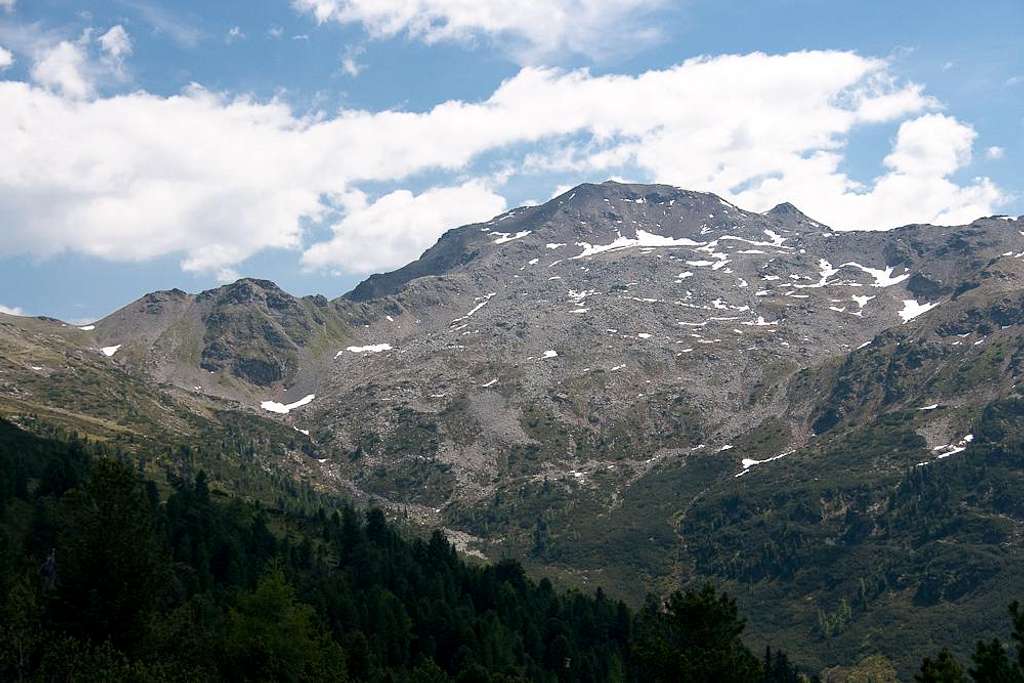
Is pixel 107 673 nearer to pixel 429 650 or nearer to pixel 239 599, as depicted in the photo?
pixel 239 599

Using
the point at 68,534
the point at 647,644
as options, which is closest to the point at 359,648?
the point at 68,534

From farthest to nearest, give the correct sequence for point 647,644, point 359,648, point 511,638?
point 511,638 < point 359,648 < point 647,644

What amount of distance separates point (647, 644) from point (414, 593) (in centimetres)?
10985

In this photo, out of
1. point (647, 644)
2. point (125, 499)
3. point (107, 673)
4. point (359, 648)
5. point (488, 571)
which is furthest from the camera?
point (488, 571)

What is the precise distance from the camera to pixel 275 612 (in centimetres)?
7012

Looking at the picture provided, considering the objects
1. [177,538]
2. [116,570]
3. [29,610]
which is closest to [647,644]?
[116,570]

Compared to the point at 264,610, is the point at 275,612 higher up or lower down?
lower down

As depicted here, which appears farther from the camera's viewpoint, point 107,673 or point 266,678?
point 266,678

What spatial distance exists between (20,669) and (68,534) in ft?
45.3

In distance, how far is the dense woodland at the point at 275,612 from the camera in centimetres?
5859

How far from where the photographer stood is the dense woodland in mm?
58594

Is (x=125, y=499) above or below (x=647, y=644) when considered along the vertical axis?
above

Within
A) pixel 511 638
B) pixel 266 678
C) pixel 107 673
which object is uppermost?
pixel 107 673

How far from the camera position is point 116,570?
62.1 metres
